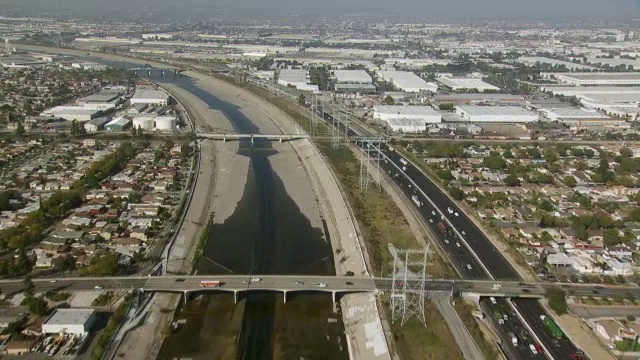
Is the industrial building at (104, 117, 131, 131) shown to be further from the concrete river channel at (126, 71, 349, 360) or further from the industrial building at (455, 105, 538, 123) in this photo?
the industrial building at (455, 105, 538, 123)

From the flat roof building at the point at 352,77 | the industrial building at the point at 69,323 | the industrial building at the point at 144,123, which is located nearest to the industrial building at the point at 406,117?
the flat roof building at the point at 352,77

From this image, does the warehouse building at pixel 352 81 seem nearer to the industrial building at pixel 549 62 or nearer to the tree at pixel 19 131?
the industrial building at pixel 549 62

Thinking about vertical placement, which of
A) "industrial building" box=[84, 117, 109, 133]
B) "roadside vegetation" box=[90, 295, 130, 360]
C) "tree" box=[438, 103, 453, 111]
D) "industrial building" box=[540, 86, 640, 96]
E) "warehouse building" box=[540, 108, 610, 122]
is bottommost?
"roadside vegetation" box=[90, 295, 130, 360]

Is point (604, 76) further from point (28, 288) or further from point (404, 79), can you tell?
point (28, 288)

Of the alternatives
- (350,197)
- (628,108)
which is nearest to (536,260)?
(350,197)

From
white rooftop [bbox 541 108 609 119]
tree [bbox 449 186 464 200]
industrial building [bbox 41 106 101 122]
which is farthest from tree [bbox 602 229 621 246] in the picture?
industrial building [bbox 41 106 101 122]

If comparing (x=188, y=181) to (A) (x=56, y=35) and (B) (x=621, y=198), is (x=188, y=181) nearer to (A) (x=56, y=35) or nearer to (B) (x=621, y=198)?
(B) (x=621, y=198)
